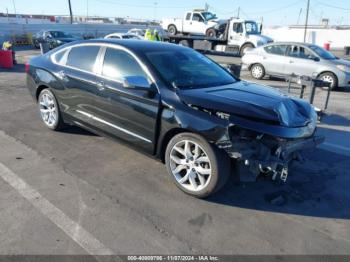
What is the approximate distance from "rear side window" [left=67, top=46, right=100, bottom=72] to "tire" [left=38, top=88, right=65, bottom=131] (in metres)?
0.75

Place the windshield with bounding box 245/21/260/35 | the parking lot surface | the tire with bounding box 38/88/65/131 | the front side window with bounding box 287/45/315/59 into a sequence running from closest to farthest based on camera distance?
the parking lot surface, the tire with bounding box 38/88/65/131, the front side window with bounding box 287/45/315/59, the windshield with bounding box 245/21/260/35

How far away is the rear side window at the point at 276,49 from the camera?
1286 centimetres

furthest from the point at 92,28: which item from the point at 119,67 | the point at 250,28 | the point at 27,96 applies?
the point at 119,67

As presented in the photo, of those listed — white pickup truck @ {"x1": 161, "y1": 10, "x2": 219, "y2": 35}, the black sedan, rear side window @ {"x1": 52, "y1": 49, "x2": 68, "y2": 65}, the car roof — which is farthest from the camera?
white pickup truck @ {"x1": 161, "y1": 10, "x2": 219, "y2": 35}

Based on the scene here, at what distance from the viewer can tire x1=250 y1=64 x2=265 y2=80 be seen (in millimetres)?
13331

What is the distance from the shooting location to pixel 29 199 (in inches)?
147

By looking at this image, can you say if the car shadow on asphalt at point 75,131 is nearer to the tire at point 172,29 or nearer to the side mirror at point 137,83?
the side mirror at point 137,83

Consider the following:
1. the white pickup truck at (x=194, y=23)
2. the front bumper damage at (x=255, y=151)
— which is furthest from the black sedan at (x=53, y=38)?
the front bumper damage at (x=255, y=151)

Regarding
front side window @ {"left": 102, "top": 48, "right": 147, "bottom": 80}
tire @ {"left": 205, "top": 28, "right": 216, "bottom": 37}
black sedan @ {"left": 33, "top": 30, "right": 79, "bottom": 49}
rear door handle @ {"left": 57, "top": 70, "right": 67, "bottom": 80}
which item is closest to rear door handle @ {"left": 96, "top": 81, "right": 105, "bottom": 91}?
front side window @ {"left": 102, "top": 48, "right": 147, "bottom": 80}

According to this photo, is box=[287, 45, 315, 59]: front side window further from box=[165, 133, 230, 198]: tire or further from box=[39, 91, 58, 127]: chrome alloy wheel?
box=[165, 133, 230, 198]: tire

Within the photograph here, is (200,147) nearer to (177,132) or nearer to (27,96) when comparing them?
(177,132)

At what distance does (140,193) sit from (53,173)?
4.05 feet

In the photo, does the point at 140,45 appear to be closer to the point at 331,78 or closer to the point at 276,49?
the point at 331,78

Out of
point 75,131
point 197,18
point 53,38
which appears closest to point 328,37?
point 197,18
